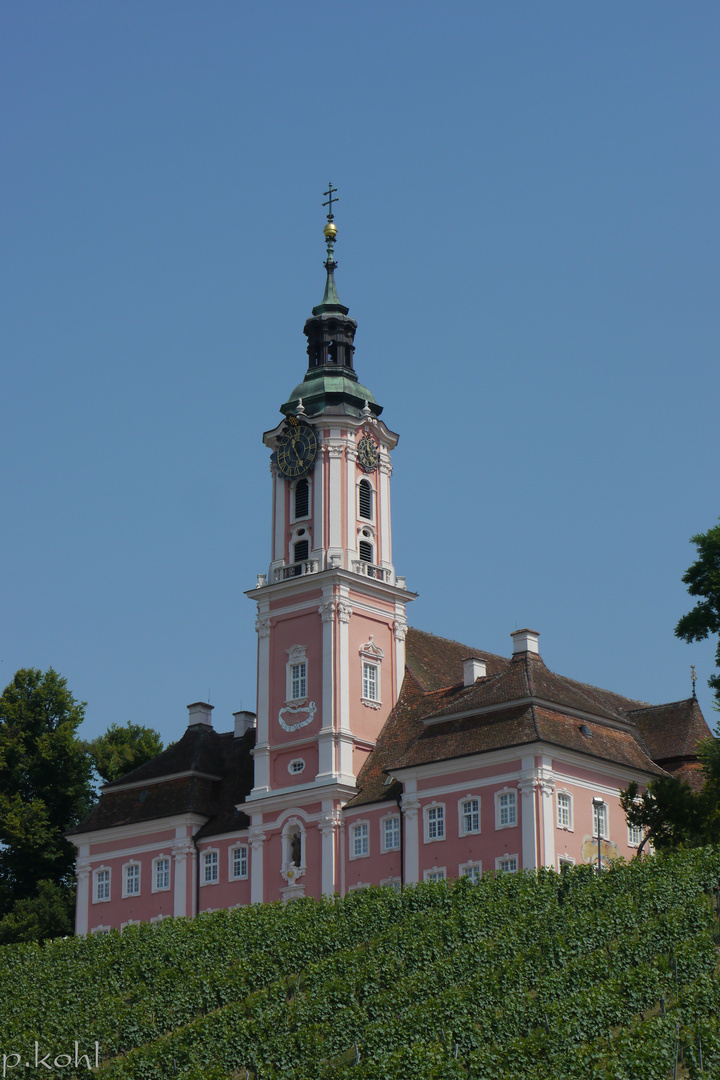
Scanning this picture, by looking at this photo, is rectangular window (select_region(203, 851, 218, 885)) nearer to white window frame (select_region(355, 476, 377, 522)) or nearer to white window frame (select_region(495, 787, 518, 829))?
white window frame (select_region(495, 787, 518, 829))

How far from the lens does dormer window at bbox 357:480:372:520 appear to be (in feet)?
252

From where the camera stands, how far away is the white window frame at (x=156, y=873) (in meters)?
75.1

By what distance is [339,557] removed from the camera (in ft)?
244

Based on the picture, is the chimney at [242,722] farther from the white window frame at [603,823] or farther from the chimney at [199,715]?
the white window frame at [603,823]

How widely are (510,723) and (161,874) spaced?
58.2ft

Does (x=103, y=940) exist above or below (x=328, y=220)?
below

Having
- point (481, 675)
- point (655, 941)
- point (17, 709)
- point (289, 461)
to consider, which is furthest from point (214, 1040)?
point (17, 709)

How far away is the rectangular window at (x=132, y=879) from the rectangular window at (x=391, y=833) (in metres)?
12.5

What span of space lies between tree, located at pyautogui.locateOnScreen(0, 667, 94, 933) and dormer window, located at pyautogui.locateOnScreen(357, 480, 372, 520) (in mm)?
19864

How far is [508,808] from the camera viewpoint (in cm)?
6525

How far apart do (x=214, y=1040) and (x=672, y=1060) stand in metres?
14.7

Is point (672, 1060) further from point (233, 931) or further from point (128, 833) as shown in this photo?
point (128, 833)
